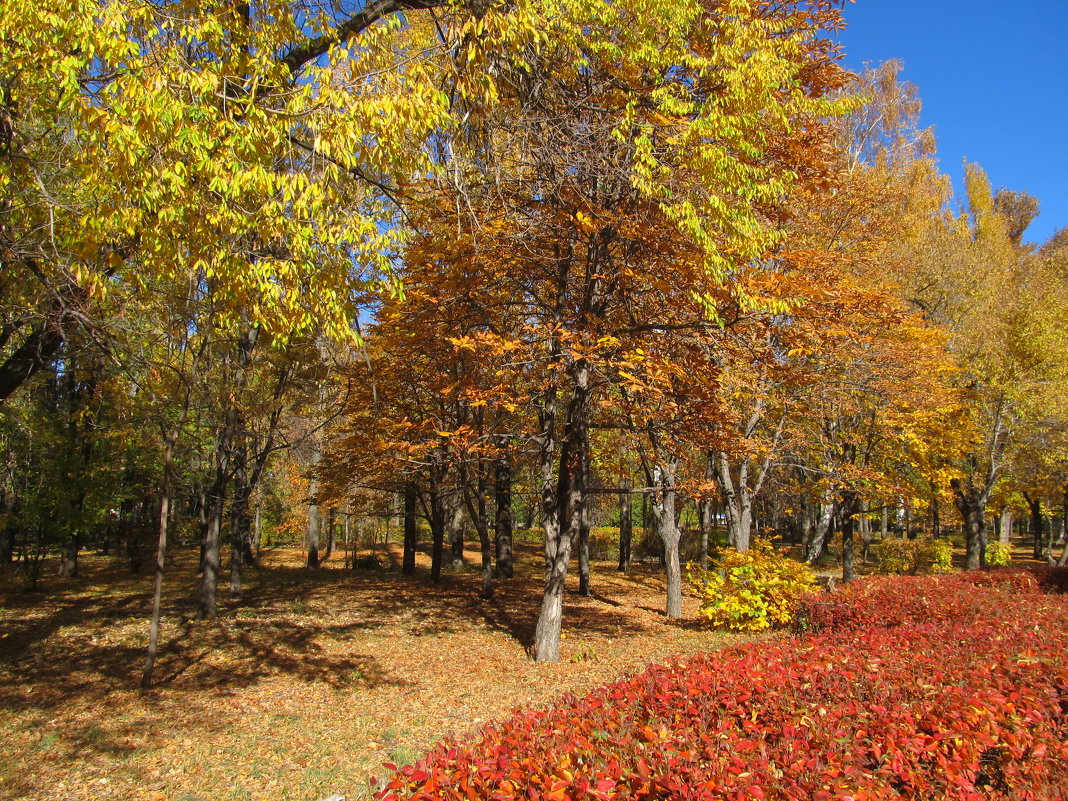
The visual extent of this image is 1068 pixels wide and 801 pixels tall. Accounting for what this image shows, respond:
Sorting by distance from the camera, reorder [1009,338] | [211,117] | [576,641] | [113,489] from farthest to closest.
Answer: [1009,338] < [113,489] < [576,641] < [211,117]

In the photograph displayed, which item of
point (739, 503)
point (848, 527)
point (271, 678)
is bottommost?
point (271, 678)

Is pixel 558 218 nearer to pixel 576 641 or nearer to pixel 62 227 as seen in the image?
pixel 62 227

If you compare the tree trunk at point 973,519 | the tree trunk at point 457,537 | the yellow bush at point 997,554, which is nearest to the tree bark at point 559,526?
the tree trunk at point 457,537

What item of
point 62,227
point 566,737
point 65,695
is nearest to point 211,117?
point 62,227

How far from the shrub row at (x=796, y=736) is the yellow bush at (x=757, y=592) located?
18.1ft

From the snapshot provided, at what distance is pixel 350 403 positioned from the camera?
35.4ft

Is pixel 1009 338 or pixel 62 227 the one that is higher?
pixel 1009 338

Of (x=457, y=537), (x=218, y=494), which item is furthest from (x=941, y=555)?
(x=218, y=494)

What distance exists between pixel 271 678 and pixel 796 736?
710 cm

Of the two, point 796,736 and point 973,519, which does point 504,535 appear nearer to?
point 973,519

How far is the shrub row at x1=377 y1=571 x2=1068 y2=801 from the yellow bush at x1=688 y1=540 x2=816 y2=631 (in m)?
5.51

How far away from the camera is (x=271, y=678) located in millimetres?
7926

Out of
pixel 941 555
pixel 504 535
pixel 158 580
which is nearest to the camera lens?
pixel 158 580

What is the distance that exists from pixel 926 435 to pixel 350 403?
13.3 m
